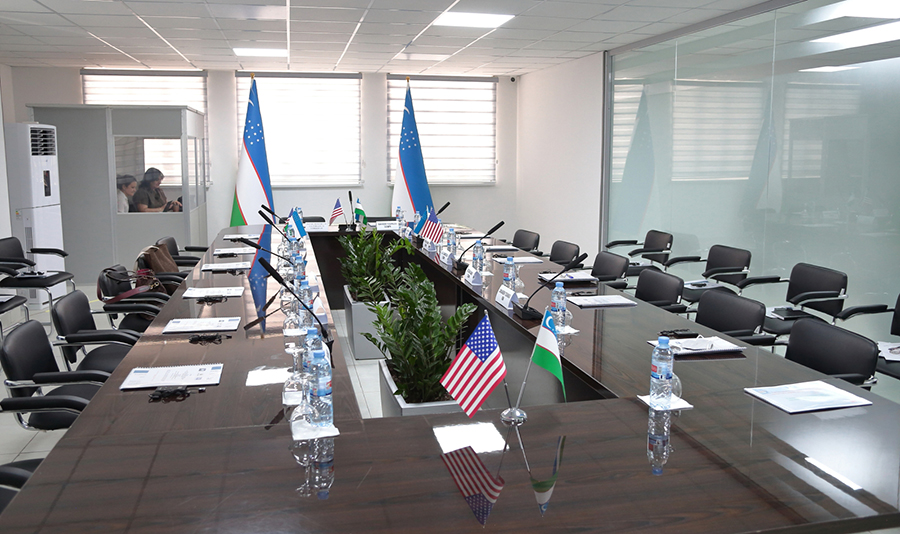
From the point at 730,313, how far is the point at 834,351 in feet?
2.50

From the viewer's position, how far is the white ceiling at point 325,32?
5777 millimetres

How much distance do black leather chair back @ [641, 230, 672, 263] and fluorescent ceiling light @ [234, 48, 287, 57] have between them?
4.63 metres

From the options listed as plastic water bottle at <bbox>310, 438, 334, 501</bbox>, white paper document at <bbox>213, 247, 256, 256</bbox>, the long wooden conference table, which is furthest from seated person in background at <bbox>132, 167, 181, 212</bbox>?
plastic water bottle at <bbox>310, 438, 334, 501</bbox>

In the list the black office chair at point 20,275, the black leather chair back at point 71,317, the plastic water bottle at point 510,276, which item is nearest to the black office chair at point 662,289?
the plastic water bottle at point 510,276

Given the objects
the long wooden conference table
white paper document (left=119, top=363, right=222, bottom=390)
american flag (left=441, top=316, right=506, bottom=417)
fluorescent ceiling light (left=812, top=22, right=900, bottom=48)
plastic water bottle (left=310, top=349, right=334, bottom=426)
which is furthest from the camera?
fluorescent ceiling light (left=812, top=22, right=900, bottom=48)

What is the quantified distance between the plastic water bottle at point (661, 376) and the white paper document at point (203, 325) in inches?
74.2

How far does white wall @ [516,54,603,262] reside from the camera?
8797 mm

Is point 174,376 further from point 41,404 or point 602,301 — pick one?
point 602,301

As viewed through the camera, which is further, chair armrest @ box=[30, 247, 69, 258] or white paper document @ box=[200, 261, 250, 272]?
chair armrest @ box=[30, 247, 69, 258]

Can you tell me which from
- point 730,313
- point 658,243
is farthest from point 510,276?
point 658,243

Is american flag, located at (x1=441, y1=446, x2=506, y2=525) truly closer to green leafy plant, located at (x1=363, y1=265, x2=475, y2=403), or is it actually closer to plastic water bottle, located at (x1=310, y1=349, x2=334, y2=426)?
plastic water bottle, located at (x1=310, y1=349, x2=334, y2=426)

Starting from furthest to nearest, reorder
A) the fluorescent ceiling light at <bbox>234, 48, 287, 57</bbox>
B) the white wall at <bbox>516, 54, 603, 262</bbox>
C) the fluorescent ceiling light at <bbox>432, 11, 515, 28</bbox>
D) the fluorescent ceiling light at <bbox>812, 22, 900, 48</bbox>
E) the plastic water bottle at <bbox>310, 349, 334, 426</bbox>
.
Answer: the white wall at <bbox>516, 54, 603, 262</bbox>
the fluorescent ceiling light at <bbox>234, 48, 287, 57</bbox>
the fluorescent ceiling light at <bbox>432, 11, 515, 28</bbox>
the fluorescent ceiling light at <bbox>812, 22, 900, 48</bbox>
the plastic water bottle at <bbox>310, 349, 334, 426</bbox>

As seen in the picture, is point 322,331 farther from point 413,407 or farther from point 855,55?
point 855,55

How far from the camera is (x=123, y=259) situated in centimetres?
864
